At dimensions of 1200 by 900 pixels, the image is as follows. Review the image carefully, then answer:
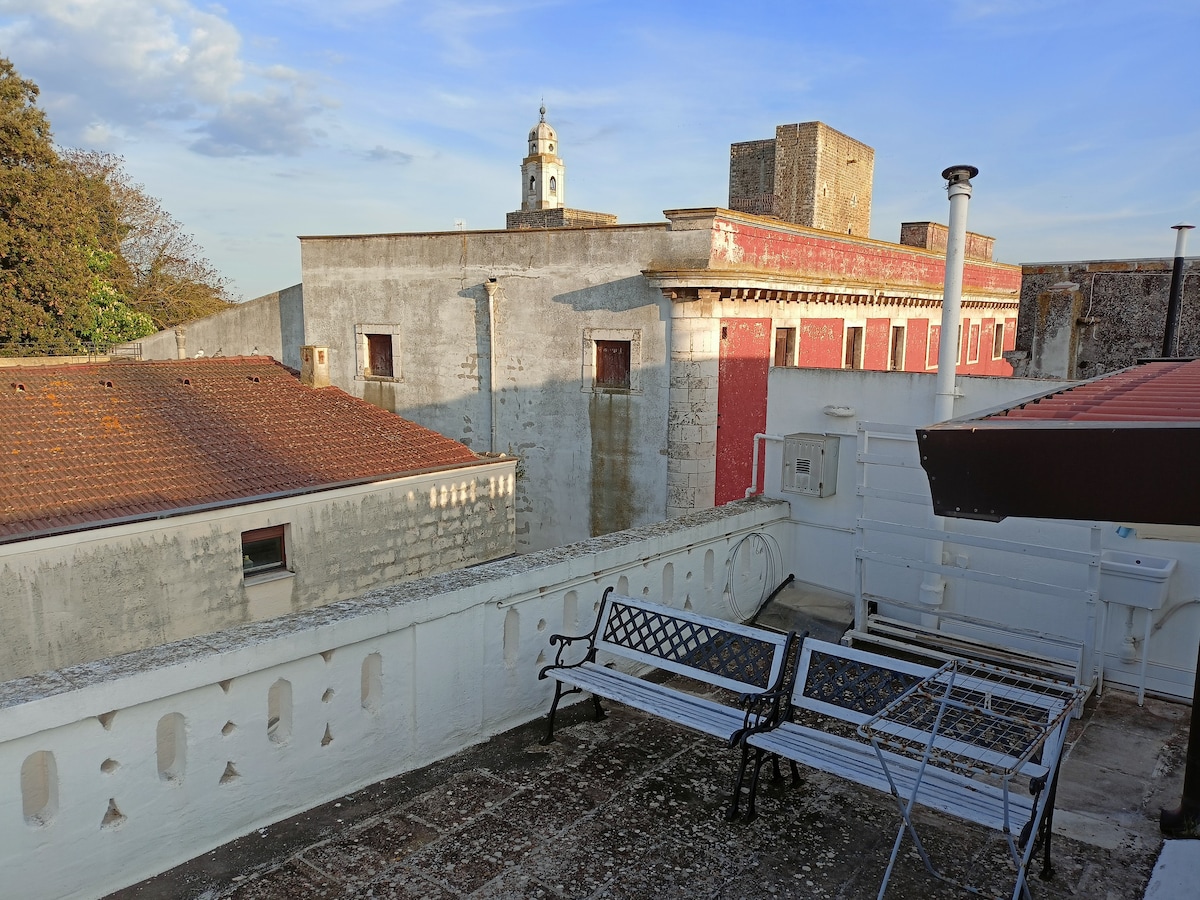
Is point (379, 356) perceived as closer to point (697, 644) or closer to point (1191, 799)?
point (697, 644)

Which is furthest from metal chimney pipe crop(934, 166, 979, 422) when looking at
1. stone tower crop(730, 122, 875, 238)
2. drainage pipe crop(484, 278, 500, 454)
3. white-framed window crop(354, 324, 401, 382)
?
Answer: stone tower crop(730, 122, 875, 238)

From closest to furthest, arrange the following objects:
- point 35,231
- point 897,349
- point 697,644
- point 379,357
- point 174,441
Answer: point 697,644
point 174,441
point 379,357
point 897,349
point 35,231

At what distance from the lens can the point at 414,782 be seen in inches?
166

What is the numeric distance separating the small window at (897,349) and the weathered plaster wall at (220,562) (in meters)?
9.72

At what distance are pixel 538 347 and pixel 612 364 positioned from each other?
1.66m

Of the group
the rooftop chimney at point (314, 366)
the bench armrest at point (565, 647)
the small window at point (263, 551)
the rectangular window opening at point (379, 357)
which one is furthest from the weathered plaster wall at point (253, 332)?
the bench armrest at point (565, 647)

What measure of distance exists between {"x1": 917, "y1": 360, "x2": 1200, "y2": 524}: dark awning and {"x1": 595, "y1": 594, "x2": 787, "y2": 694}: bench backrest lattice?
206 centimetres

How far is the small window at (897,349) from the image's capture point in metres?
19.3

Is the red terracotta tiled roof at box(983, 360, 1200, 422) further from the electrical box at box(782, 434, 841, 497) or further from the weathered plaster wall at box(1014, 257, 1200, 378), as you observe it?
the weathered plaster wall at box(1014, 257, 1200, 378)

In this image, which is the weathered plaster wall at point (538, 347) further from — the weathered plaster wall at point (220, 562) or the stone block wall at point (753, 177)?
the stone block wall at point (753, 177)

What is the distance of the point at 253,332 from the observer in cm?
2178

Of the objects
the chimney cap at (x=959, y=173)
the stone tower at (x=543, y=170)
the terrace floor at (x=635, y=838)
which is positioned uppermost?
the stone tower at (x=543, y=170)

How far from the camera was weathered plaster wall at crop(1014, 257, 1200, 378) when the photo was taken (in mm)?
19141

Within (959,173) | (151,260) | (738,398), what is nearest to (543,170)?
(151,260)
